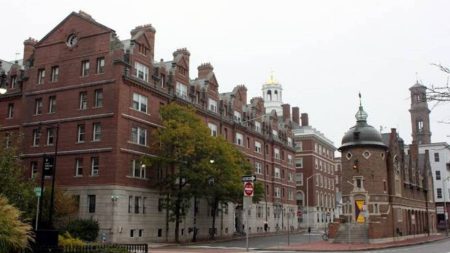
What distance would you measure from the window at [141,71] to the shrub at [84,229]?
48.5 feet

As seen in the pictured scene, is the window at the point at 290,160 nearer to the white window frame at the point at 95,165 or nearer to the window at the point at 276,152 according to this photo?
the window at the point at 276,152

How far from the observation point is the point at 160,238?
→ 50.9 metres

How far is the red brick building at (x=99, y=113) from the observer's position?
46844 millimetres

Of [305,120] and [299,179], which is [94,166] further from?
[305,120]

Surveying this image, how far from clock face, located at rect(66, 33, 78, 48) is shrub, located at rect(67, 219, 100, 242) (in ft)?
58.1

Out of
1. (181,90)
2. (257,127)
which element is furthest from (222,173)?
(257,127)

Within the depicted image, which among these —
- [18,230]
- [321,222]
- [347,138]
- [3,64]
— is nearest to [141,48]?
[3,64]

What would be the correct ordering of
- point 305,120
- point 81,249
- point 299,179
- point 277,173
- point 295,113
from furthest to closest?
1. point 295,113
2. point 305,120
3. point 299,179
4. point 277,173
5. point 81,249

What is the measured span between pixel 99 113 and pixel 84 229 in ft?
35.9

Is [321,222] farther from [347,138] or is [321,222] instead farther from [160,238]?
[160,238]

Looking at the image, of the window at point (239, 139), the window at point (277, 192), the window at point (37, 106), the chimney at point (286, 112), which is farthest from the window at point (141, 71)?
the chimney at point (286, 112)

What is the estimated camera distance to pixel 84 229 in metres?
43.4

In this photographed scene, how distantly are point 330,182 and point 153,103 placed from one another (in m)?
69.6

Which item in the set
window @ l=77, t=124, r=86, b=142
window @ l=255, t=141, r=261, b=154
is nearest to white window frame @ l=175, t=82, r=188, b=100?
window @ l=77, t=124, r=86, b=142
